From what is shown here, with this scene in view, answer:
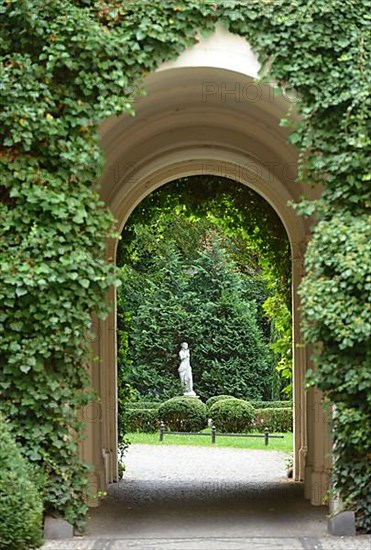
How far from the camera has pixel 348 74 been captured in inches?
427

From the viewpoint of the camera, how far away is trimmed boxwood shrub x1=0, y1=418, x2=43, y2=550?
9.31 meters

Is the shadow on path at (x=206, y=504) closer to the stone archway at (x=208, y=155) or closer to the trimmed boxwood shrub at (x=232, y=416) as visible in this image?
the stone archway at (x=208, y=155)

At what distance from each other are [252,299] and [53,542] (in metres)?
28.3

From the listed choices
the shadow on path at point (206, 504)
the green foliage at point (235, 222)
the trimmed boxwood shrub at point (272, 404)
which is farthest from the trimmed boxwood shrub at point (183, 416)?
the green foliage at point (235, 222)

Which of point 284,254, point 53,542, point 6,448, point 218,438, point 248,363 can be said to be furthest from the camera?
point 248,363

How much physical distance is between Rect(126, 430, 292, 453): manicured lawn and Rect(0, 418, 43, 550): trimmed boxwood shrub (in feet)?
52.5

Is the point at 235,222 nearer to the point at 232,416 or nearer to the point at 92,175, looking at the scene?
the point at 92,175

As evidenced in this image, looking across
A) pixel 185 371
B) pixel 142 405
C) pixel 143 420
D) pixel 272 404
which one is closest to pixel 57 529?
pixel 143 420

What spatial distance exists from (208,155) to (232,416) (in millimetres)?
14254

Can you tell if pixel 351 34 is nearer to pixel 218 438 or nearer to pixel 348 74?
pixel 348 74

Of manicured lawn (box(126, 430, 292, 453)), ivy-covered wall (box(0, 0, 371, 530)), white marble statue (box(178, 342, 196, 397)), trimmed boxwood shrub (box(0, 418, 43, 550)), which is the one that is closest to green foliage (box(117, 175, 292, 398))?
ivy-covered wall (box(0, 0, 371, 530))

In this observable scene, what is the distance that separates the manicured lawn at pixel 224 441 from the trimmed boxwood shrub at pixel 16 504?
16.0 meters

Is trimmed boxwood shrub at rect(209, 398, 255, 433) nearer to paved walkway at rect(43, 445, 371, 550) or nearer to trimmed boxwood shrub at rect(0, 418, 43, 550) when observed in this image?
paved walkway at rect(43, 445, 371, 550)

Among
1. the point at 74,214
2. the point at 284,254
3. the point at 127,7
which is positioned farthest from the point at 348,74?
the point at 284,254
